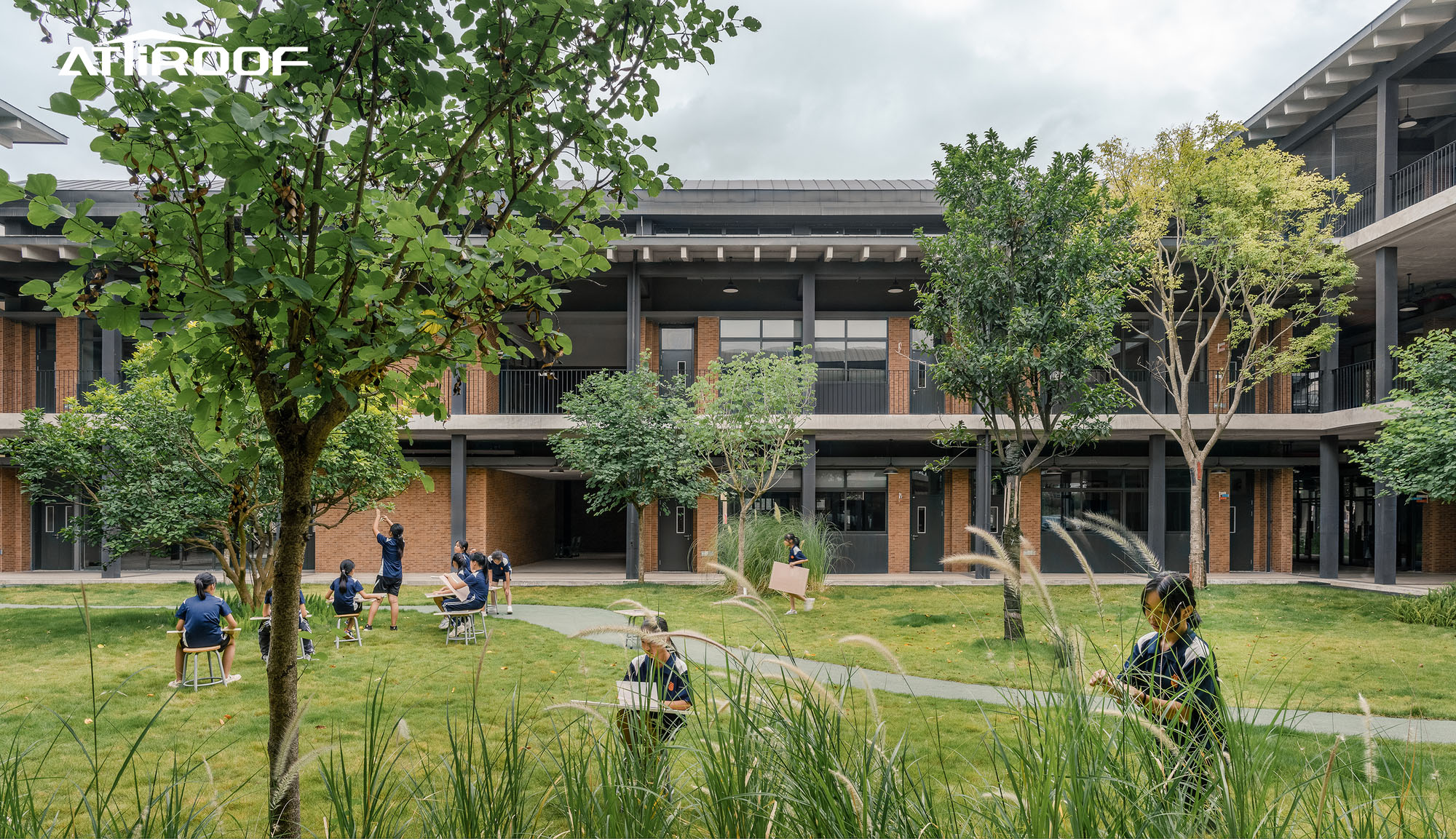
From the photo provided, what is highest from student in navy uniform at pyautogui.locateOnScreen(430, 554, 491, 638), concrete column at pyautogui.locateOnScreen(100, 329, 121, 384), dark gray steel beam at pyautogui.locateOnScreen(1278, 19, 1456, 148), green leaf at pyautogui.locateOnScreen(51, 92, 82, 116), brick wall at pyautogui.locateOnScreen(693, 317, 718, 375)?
dark gray steel beam at pyautogui.locateOnScreen(1278, 19, 1456, 148)

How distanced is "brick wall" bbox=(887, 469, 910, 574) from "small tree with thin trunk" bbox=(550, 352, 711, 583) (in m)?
6.08

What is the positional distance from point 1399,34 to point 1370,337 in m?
8.82

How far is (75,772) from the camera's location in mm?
5016

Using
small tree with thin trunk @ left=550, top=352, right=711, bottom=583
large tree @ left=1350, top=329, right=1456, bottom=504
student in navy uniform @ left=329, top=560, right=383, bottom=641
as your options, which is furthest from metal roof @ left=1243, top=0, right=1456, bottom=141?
student in navy uniform @ left=329, top=560, right=383, bottom=641

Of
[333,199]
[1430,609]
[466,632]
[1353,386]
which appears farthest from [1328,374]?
[333,199]

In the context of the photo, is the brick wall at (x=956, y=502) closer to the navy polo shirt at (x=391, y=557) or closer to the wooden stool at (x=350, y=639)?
the navy polo shirt at (x=391, y=557)

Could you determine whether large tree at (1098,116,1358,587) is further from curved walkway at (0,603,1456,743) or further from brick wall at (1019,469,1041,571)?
curved walkway at (0,603,1456,743)

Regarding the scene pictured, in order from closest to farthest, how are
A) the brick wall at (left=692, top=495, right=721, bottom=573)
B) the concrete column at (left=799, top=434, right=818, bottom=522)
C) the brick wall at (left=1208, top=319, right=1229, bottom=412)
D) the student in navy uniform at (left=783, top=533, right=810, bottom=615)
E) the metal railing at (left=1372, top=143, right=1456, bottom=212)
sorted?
the student in navy uniform at (left=783, top=533, right=810, bottom=615), the metal railing at (left=1372, top=143, right=1456, bottom=212), the concrete column at (left=799, top=434, right=818, bottom=522), the brick wall at (left=1208, top=319, right=1229, bottom=412), the brick wall at (left=692, top=495, right=721, bottom=573)

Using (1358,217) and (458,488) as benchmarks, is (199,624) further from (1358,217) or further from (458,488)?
(1358,217)

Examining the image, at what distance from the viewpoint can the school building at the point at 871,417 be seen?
1806 centimetres

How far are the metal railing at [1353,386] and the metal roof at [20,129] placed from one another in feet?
88.8

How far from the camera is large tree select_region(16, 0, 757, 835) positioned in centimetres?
221

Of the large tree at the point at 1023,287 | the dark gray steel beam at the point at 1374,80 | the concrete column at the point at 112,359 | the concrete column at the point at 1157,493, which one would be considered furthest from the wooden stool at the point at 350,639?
the dark gray steel beam at the point at 1374,80

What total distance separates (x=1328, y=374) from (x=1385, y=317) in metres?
2.66
